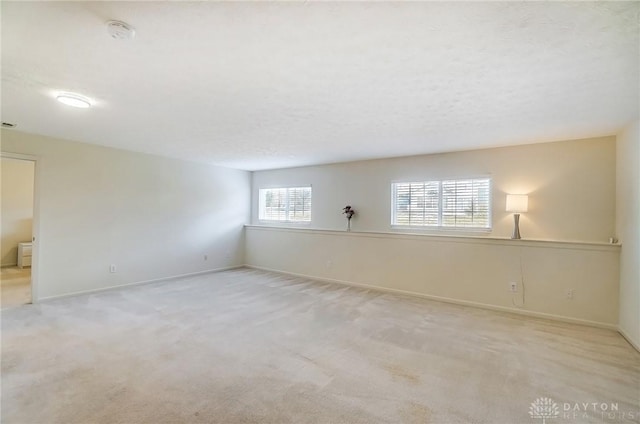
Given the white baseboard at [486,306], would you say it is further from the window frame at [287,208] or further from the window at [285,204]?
the window at [285,204]

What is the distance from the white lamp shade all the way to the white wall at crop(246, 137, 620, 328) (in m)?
0.22

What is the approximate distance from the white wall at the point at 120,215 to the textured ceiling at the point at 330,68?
0.84m

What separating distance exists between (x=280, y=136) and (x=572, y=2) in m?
3.17

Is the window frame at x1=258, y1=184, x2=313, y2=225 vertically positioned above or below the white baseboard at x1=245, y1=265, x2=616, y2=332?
above

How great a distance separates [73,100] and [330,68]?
251 centimetres

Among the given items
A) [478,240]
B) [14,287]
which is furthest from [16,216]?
[478,240]

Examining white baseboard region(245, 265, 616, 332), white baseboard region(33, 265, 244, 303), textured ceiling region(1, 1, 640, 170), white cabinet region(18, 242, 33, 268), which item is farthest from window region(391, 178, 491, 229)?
white cabinet region(18, 242, 33, 268)

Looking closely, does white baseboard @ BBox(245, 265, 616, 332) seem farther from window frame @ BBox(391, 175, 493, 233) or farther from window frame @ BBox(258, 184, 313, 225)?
window frame @ BBox(258, 184, 313, 225)

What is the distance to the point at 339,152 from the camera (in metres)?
5.03

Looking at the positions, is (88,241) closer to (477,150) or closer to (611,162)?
(477,150)

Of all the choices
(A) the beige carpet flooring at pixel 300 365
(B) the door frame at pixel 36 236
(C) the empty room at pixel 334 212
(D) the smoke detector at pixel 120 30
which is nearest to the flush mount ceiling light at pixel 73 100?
(C) the empty room at pixel 334 212

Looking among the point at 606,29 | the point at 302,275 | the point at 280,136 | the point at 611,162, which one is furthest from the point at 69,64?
the point at 611,162

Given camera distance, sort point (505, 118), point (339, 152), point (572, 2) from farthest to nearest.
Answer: point (339, 152) < point (505, 118) < point (572, 2)

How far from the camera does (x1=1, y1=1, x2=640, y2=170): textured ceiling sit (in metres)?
1.57
